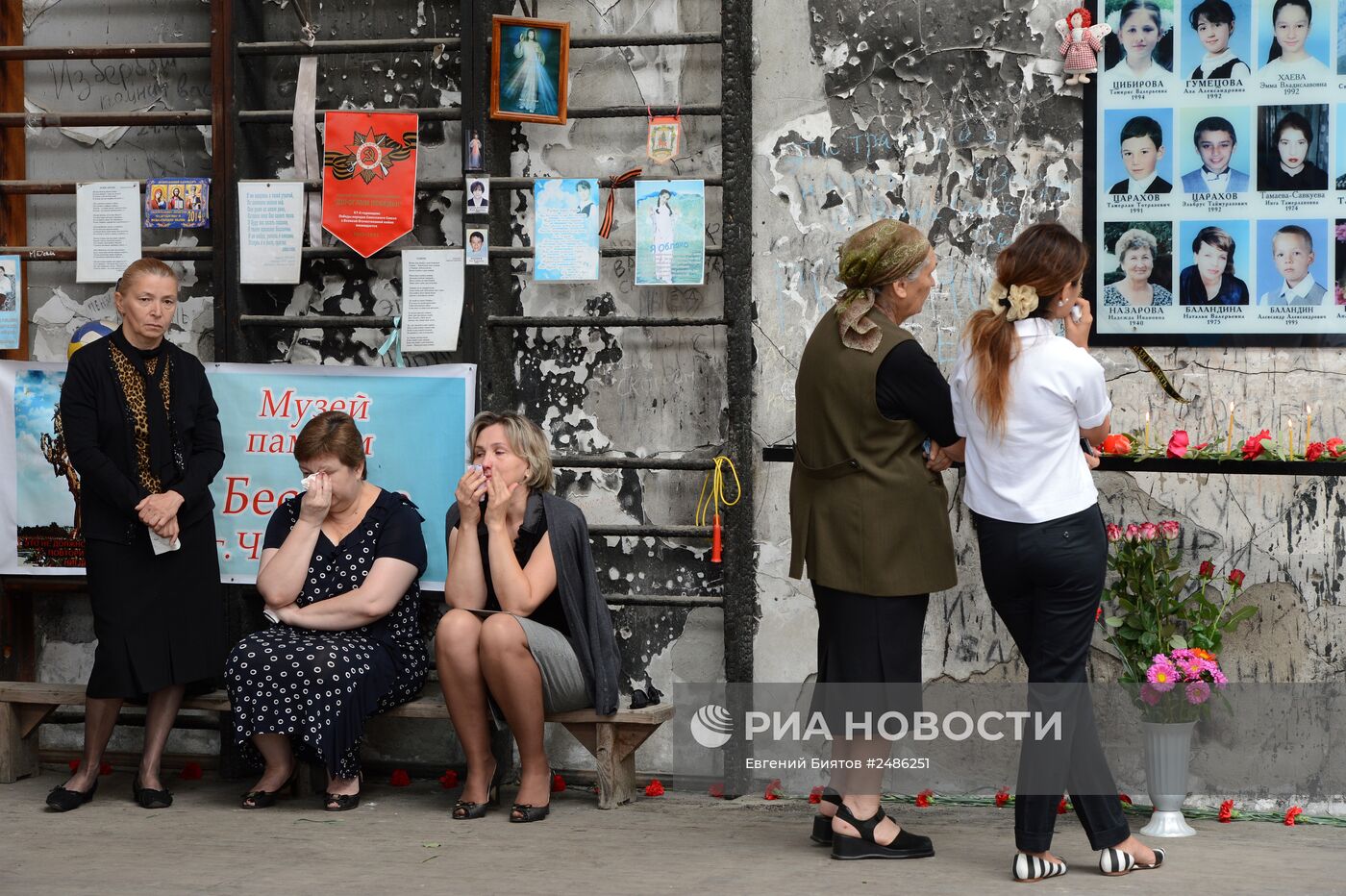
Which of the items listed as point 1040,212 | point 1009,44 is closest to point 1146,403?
point 1040,212

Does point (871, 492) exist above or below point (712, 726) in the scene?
above

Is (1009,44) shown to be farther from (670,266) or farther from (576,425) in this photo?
(576,425)

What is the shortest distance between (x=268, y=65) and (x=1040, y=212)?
2.87 metres

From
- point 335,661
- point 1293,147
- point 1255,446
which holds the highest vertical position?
point 1293,147

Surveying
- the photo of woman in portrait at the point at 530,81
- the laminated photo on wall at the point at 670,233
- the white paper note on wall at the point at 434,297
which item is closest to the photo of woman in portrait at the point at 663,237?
the laminated photo on wall at the point at 670,233

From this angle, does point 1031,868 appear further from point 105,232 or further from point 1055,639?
point 105,232

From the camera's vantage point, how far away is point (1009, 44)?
15.5 ft

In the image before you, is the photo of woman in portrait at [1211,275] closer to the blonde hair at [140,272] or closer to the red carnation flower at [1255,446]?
the red carnation flower at [1255,446]

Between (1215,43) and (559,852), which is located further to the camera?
(1215,43)

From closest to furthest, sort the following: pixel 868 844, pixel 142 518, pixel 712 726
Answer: pixel 868 844 < pixel 142 518 < pixel 712 726

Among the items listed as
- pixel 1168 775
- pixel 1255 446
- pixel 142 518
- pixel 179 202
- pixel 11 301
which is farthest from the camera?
pixel 11 301

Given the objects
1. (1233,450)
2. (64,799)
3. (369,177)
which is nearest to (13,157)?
(369,177)

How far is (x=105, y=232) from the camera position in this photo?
532 cm

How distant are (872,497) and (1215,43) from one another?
2.04 meters
